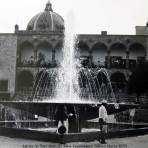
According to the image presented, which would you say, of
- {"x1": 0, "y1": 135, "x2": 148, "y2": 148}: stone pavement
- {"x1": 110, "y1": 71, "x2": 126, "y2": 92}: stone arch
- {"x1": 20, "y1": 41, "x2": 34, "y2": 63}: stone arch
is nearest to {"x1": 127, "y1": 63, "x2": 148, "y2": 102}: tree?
{"x1": 110, "y1": 71, "x2": 126, "y2": 92}: stone arch

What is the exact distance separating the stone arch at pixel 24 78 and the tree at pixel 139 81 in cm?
1079

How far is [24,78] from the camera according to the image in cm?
4338

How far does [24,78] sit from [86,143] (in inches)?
1303

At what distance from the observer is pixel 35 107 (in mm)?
12172

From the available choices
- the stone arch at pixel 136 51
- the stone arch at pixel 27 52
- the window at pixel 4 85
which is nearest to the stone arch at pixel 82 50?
the stone arch at pixel 136 51

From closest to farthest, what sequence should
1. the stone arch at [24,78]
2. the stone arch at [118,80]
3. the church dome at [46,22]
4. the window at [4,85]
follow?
the stone arch at [118,80], the window at [4,85], the stone arch at [24,78], the church dome at [46,22]

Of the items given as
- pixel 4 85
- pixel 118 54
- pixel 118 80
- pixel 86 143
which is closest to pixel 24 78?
pixel 4 85

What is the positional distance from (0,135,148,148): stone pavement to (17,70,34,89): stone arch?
31137mm

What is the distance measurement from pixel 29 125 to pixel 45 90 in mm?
23257

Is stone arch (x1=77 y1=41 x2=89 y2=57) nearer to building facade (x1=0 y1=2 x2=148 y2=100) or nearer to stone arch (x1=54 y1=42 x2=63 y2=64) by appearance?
building facade (x1=0 y1=2 x2=148 y2=100)

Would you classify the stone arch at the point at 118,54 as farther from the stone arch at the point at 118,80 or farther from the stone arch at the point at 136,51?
the stone arch at the point at 118,80

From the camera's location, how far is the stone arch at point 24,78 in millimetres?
43031

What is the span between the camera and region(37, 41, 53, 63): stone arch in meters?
44.3

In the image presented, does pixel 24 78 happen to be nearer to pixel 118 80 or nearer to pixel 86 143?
pixel 118 80
